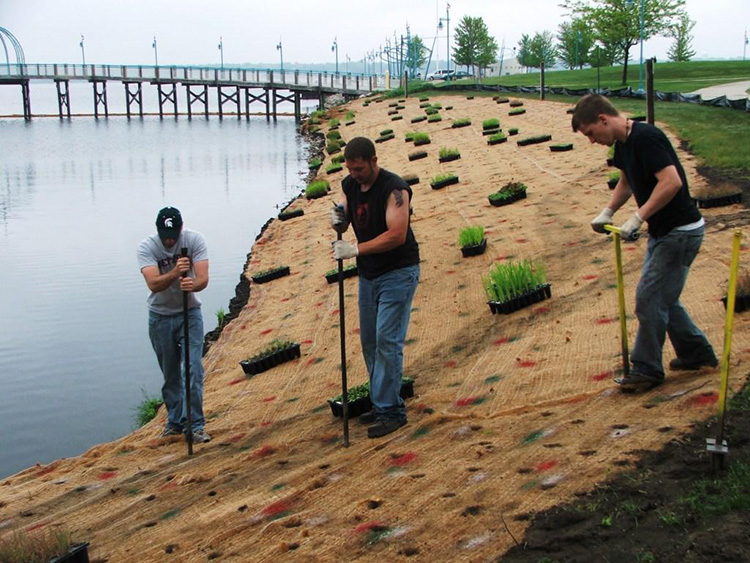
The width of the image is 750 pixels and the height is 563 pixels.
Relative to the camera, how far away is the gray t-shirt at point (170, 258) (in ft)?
23.4

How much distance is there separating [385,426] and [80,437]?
5539mm

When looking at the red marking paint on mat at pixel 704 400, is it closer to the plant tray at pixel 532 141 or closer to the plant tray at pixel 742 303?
the plant tray at pixel 742 303

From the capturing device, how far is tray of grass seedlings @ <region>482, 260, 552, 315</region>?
922cm

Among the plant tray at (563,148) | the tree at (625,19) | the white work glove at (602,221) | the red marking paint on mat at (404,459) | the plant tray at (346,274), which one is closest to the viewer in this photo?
the red marking paint on mat at (404,459)

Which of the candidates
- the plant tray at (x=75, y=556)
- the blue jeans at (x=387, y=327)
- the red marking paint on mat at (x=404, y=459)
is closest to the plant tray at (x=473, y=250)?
the blue jeans at (x=387, y=327)

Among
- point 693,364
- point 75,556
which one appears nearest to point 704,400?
point 693,364

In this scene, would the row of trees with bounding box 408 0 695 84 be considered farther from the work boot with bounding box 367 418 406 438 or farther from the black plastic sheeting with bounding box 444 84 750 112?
the work boot with bounding box 367 418 406 438

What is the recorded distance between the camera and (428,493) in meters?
5.01

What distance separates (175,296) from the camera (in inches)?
284

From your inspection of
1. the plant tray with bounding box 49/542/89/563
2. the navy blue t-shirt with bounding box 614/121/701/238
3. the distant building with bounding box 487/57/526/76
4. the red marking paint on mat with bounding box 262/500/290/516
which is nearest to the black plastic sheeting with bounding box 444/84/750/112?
the navy blue t-shirt with bounding box 614/121/701/238

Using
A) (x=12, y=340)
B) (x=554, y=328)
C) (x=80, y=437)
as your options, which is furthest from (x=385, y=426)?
(x=12, y=340)

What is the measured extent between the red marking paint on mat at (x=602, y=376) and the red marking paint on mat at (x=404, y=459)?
1660mm

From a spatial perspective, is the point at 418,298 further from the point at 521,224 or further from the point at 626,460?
the point at 626,460

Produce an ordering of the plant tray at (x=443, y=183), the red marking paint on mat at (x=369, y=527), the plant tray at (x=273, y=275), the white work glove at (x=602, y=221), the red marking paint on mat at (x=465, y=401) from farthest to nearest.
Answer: the plant tray at (x=443, y=183)
the plant tray at (x=273, y=275)
the red marking paint on mat at (x=465, y=401)
the white work glove at (x=602, y=221)
the red marking paint on mat at (x=369, y=527)
